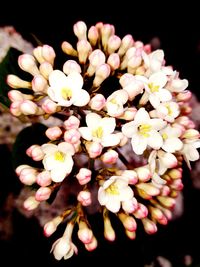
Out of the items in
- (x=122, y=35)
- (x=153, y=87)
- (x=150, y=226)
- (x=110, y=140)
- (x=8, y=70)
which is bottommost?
(x=150, y=226)

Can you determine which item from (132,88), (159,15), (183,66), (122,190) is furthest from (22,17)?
(122,190)

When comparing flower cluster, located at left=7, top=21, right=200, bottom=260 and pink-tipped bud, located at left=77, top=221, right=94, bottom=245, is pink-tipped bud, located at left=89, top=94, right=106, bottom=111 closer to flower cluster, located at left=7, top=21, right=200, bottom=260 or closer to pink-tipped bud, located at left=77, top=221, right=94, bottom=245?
flower cluster, located at left=7, top=21, right=200, bottom=260

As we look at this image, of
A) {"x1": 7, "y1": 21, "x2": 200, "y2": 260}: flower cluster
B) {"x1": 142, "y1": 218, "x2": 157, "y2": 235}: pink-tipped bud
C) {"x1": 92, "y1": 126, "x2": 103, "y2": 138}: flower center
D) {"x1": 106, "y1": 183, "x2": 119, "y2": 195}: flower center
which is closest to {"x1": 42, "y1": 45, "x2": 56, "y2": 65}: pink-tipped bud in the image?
{"x1": 7, "y1": 21, "x2": 200, "y2": 260}: flower cluster

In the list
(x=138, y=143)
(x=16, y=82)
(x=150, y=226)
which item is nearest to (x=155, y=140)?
(x=138, y=143)

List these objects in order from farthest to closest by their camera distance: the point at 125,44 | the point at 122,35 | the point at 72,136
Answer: the point at 122,35, the point at 125,44, the point at 72,136

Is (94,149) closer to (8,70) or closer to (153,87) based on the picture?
(153,87)

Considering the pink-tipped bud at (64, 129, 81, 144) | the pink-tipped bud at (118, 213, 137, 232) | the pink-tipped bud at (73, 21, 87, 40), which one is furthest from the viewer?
the pink-tipped bud at (73, 21, 87, 40)

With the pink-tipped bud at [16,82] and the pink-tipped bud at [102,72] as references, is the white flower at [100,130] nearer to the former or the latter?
the pink-tipped bud at [102,72]
